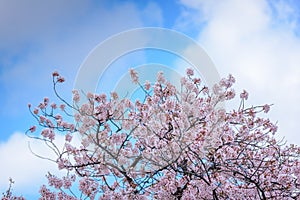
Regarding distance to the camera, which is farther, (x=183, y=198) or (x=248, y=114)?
(x=248, y=114)

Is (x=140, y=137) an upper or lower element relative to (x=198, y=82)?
lower

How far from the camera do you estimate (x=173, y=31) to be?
21.0ft

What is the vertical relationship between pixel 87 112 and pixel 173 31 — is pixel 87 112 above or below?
below

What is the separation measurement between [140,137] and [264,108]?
6.37ft

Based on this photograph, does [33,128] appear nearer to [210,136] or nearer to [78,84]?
[78,84]

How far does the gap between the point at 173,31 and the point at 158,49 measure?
0.41 m

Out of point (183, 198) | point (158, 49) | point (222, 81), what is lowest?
point (183, 198)

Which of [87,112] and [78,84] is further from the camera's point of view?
[78,84]

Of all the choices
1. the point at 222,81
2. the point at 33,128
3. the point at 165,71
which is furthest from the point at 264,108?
the point at 33,128

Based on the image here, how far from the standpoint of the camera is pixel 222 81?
573 centimetres

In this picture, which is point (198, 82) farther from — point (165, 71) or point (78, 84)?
point (78, 84)

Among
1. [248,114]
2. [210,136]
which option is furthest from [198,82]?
[210,136]

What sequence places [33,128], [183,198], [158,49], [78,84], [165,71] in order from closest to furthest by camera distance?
[183,198]
[33,128]
[78,84]
[165,71]
[158,49]


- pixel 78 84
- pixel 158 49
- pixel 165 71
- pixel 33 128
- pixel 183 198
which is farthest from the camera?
pixel 158 49
